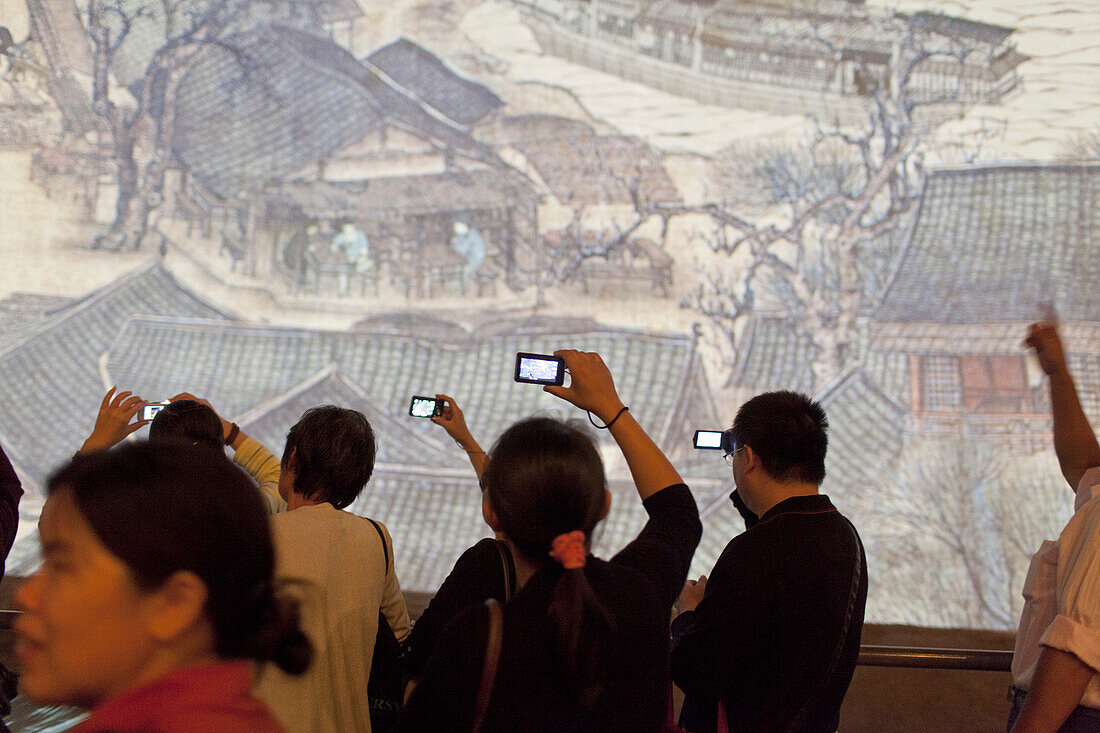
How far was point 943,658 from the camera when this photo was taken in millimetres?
2160

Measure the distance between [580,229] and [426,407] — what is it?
688 centimetres

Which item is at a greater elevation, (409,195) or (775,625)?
(409,195)

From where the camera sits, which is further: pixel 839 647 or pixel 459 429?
pixel 459 429

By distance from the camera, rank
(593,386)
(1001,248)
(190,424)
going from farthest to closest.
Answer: (1001,248) → (190,424) → (593,386)

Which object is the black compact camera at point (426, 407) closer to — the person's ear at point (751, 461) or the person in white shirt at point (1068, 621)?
the person's ear at point (751, 461)

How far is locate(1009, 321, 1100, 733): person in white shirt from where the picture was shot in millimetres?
1303

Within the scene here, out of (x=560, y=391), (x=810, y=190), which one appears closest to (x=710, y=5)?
(x=810, y=190)

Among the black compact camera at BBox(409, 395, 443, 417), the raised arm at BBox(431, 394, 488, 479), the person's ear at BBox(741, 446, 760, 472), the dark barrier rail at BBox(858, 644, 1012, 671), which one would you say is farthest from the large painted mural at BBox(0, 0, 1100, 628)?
the person's ear at BBox(741, 446, 760, 472)

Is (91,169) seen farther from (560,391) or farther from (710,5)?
(560,391)

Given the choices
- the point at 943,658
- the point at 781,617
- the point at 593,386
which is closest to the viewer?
the point at 593,386

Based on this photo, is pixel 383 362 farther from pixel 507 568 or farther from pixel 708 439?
pixel 507 568

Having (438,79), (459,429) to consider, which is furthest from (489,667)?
(438,79)

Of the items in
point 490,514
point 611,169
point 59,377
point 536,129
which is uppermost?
point 536,129

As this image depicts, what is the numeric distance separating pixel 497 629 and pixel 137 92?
372 inches
